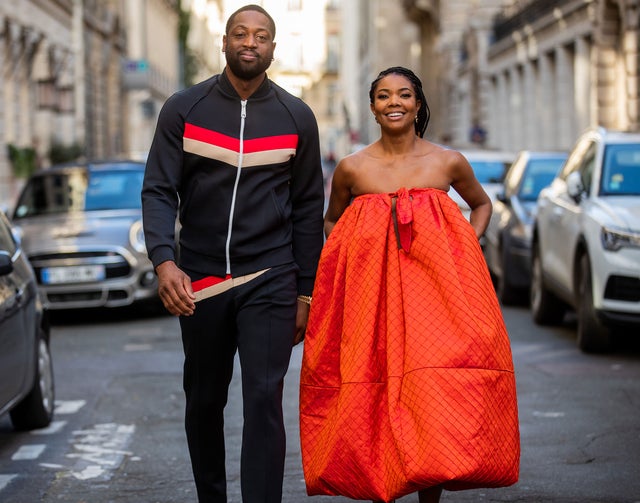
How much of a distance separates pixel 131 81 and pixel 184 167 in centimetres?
4086

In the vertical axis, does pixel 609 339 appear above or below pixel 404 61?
below

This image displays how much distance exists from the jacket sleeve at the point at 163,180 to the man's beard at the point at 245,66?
0.77 feet

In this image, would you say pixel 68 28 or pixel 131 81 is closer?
pixel 68 28

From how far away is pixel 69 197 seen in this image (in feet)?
51.9

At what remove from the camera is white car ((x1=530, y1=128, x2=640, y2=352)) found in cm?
1084

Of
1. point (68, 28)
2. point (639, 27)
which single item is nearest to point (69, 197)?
point (639, 27)

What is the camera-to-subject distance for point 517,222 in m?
15.4

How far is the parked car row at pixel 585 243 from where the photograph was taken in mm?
10867

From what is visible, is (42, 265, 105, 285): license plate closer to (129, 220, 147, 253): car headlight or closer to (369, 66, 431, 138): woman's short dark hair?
(129, 220, 147, 253): car headlight

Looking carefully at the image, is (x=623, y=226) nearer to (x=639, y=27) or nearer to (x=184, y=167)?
(x=184, y=167)

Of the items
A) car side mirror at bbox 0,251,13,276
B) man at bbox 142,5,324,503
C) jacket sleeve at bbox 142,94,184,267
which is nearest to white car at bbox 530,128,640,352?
car side mirror at bbox 0,251,13,276

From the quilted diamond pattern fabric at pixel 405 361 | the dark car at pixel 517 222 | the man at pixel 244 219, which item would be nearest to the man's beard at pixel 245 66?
the man at pixel 244 219

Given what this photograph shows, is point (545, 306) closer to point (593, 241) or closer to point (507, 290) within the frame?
point (507, 290)

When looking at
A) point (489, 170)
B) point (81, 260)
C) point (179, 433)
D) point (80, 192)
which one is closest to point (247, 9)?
point (179, 433)
